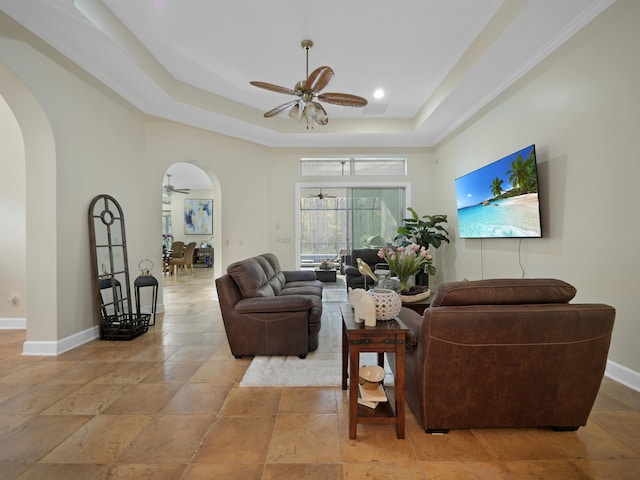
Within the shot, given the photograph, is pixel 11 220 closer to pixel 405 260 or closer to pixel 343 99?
pixel 343 99

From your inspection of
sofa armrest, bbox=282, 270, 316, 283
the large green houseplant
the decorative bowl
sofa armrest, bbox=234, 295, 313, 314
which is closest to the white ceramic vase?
the decorative bowl

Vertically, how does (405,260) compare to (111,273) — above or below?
above

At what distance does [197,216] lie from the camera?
1148cm

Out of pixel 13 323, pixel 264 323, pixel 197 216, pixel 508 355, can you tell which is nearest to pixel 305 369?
pixel 264 323

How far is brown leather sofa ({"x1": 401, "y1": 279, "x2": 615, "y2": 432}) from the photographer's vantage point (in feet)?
5.17

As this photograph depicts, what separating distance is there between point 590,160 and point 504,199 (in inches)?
38.6

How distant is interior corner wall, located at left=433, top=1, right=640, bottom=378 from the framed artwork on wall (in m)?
10.1

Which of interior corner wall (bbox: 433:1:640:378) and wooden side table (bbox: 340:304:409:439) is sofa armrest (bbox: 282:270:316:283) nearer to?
interior corner wall (bbox: 433:1:640:378)

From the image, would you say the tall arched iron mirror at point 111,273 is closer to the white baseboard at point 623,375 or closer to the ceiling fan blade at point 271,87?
the ceiling fan blade at point 271,87

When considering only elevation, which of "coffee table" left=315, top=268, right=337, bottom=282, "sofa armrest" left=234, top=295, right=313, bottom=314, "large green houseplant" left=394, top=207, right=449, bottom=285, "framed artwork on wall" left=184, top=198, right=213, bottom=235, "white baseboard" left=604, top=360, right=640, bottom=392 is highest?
"framed artwork on wall" left=184, top=198, right=213, bottom=235

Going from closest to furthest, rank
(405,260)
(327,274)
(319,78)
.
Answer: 1. (319,78)
2. (405,260)
3. (327,274)

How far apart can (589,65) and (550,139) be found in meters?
0.66

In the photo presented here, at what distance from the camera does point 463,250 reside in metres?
5.00

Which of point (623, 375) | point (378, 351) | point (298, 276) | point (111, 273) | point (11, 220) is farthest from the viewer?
point (298, 276)
